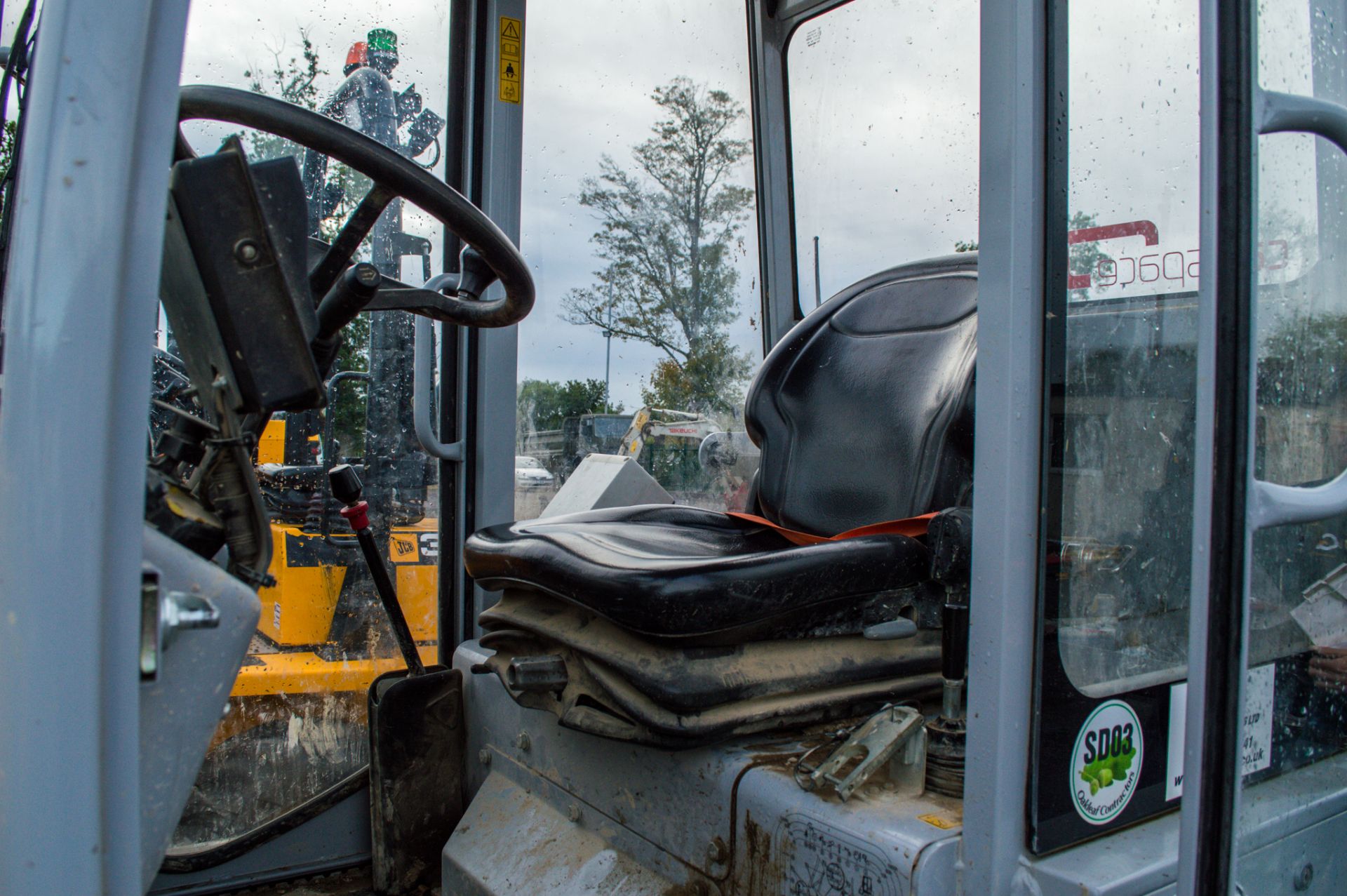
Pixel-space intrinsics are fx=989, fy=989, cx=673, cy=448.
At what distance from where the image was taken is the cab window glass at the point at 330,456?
1730mm

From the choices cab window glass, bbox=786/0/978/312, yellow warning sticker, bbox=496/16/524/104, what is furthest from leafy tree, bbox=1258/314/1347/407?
yellow warning sticker, bbox=496/16/524/104

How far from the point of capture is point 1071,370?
90 centimetres

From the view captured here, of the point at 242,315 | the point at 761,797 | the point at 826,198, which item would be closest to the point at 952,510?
the point at 761,797


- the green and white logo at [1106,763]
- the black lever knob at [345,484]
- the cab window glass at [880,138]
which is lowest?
the green and white logo at [1106,763]

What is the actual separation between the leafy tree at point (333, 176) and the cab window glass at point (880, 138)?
1071 mm

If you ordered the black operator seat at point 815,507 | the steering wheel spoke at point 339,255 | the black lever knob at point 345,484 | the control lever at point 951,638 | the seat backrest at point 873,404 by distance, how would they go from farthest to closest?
the black lever knob at point 345,484, the seat backrest at point 873,404, the black operator seat at point 815,507, the control lever at point 951,638, the steering wheel spoke at point 339,255

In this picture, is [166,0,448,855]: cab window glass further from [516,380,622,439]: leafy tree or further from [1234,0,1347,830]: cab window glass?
[1234,0,1347,830]: cab window glass

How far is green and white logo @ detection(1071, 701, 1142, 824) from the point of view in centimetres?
93

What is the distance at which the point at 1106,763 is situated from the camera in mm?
948

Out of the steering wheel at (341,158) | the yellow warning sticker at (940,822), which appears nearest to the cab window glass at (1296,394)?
the yellow warning sticker at (940,822)

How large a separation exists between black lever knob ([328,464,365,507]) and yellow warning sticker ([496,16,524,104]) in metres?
0.83

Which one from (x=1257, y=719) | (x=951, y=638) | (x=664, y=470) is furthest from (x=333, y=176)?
(x=1257, y=719)

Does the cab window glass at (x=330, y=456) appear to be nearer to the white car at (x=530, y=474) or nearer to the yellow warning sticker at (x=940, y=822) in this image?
the white car at (x=530, y=474)

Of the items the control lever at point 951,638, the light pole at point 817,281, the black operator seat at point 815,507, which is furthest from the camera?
the light pole at point 817,281
